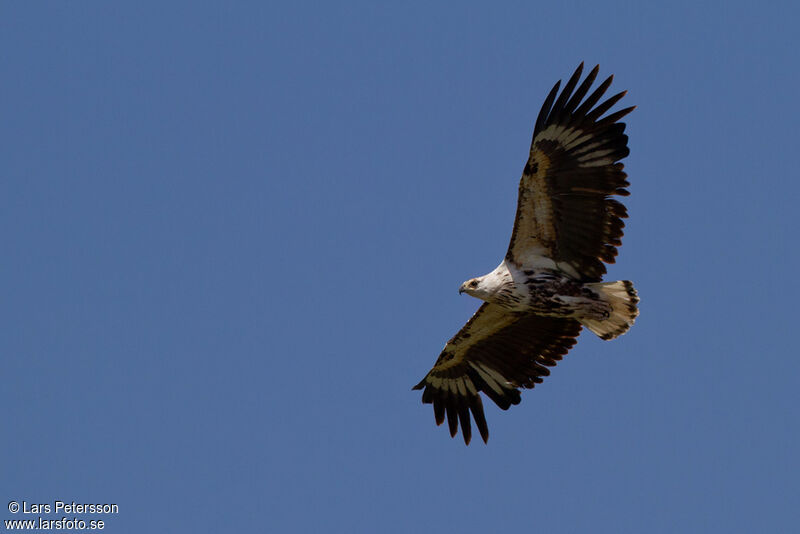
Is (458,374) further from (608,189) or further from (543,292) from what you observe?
(608,189)

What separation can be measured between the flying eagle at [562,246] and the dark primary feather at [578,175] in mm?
11

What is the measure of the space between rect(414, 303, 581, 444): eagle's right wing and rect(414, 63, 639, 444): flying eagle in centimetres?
2

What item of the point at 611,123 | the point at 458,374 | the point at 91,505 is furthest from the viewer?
the point at 458,374

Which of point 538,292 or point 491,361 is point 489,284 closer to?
point 538,292

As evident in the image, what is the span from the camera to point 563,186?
1207 cm

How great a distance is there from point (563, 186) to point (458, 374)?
3.19 meters

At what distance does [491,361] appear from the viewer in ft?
45.2

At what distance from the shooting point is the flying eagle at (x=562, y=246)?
11.9 meters

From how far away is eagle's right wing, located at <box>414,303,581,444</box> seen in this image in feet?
43.9

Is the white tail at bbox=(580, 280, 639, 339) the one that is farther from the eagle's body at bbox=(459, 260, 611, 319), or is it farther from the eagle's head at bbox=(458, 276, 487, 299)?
the eagle's head at bbox=(458, 276, 487, 299)

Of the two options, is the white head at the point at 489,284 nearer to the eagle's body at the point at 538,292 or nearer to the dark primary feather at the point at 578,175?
the eagle's body at the point at 538,292

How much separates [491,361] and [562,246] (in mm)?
2091

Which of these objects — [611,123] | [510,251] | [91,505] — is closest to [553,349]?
[510,251]

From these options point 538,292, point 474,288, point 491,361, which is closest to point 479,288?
point 474,288
